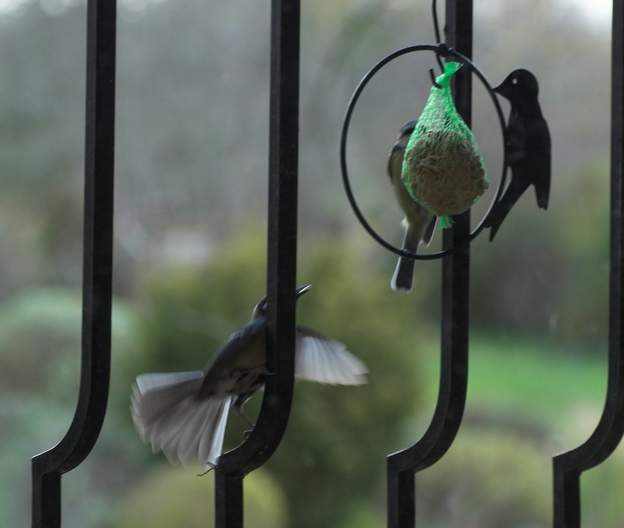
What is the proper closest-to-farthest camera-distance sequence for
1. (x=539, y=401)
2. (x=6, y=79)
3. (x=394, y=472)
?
(x=394, y=472), (x=6, y=79), (x=539, y=401)

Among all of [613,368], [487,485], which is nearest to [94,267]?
[613,368]

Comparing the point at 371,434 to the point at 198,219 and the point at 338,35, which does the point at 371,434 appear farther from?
the point at 338,35

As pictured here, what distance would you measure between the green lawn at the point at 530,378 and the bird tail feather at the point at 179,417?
1632 mm

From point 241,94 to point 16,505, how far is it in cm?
103

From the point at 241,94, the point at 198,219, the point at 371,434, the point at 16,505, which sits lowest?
the point at 16,505

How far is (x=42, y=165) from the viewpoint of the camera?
2016 mm

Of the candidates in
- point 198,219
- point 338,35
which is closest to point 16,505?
point 198,219

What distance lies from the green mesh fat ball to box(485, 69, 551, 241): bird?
24 millimetres

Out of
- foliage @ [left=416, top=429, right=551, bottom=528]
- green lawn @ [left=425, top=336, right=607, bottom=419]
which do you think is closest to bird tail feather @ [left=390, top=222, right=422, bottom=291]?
green lawn @ [left=425, top=336, right=607, bottom=419]

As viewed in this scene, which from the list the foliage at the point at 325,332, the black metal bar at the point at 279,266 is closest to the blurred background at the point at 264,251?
the foliage at the point at 325,332

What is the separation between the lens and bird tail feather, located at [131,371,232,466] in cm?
42

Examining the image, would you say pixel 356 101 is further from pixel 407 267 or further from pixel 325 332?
pixel 325 332

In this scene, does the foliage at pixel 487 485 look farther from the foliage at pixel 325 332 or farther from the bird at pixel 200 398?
the bird at pixel 200 398

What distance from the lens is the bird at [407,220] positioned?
53cm
